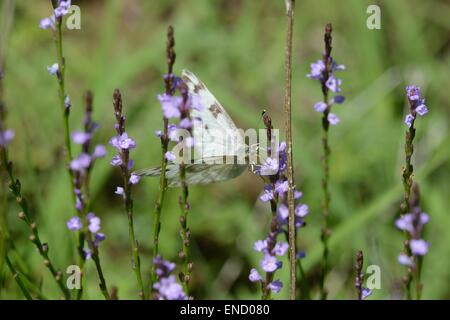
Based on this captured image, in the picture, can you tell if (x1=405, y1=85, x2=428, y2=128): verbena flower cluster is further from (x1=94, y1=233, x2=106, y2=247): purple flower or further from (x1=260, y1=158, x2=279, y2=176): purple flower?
(x1=94, y1=233, x2=106, y2=247): purple flower

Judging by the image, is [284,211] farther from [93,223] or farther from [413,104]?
[93,223]

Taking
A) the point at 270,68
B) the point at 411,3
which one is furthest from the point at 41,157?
the point at 411,3

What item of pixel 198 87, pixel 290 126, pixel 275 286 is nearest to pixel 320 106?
pixel 290 126

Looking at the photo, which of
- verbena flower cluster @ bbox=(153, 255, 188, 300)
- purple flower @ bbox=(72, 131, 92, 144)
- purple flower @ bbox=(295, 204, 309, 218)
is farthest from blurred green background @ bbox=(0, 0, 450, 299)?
purple flower @ bbox=(72, 131, 92, 144)

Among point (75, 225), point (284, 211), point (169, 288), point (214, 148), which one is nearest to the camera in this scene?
point (169, 288)
